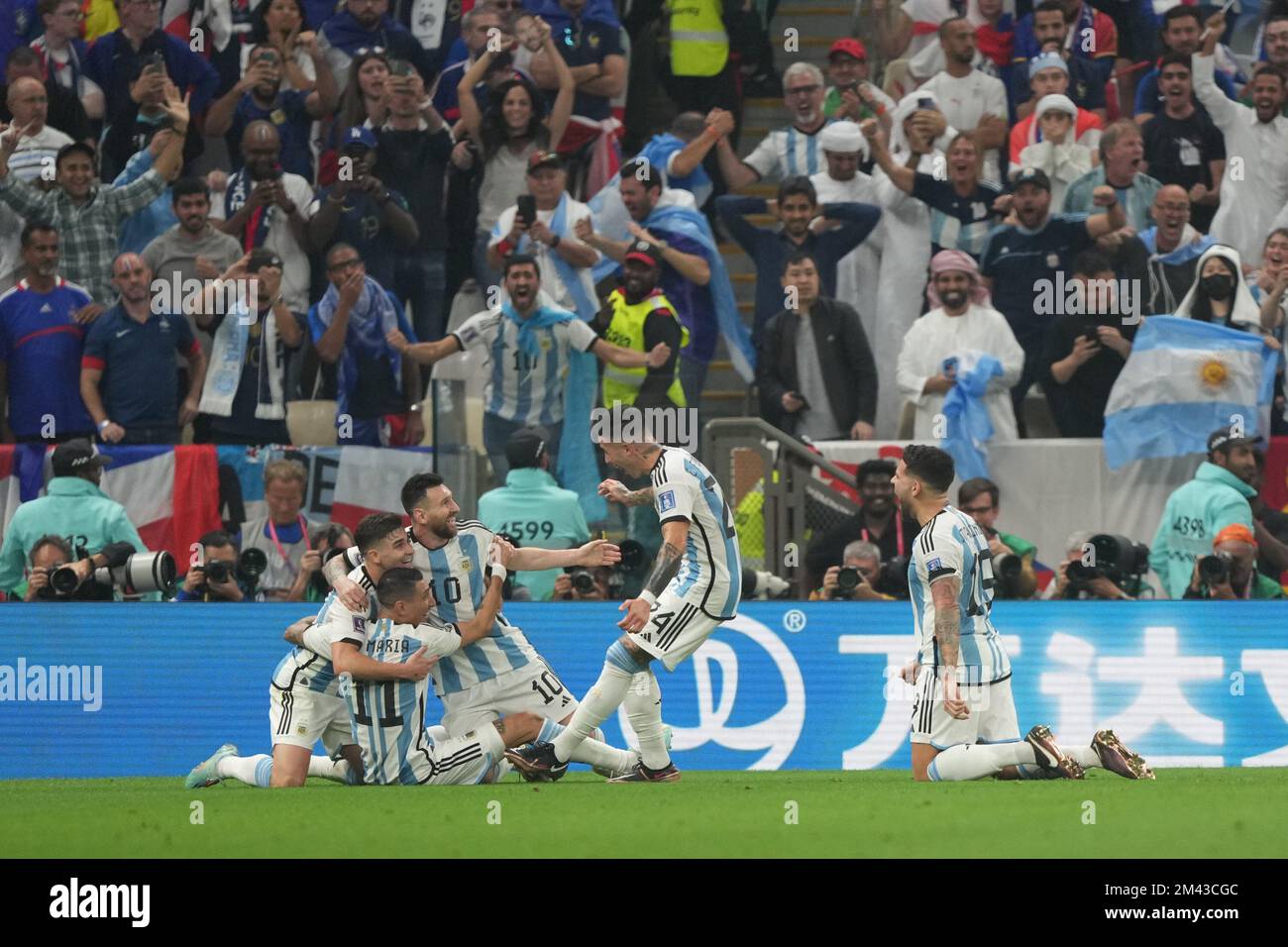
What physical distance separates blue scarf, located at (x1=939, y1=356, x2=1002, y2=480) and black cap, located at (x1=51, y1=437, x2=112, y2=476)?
222 inches

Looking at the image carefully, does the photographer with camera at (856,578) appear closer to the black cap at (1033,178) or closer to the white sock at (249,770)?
the black cap at (1033,178)

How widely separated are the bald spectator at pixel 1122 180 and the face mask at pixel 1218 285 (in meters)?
0.94

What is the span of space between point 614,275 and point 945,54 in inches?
127

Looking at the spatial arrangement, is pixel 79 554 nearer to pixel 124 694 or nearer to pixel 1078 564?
pixel 124 694

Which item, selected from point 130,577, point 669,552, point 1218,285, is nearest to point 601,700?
point 669,552

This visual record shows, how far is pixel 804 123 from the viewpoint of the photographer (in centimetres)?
1556

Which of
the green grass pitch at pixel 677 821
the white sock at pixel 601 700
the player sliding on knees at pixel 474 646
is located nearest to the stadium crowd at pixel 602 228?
the player sliding on knees at pixel 474 646

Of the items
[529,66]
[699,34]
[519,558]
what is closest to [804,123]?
[699,34]

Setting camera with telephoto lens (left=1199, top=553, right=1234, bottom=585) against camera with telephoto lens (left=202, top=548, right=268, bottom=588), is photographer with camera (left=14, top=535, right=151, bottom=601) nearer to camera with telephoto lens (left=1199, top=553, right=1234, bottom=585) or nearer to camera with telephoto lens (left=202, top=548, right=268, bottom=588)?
camera with telephoto lens (left=202, top=548, right=268, bottom=588)

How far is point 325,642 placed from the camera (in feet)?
32.6

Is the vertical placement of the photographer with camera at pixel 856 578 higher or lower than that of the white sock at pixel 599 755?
higher

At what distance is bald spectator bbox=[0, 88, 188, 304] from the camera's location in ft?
48.7

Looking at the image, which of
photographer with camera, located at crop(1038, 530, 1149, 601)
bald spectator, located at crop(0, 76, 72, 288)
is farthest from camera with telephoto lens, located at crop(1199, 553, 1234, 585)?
bald spectator, located at crop(0, 76, 72, 288)

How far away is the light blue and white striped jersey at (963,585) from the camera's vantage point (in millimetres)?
9523
